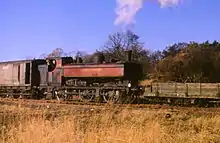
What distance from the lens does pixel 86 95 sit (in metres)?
27.1

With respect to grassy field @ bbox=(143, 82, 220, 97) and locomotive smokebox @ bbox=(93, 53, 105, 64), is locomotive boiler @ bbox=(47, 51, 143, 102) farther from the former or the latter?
grassy field @ bbox=(143, 82, 220, 97)

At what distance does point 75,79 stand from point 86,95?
1.83 m

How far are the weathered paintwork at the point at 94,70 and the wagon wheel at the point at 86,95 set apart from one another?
116 centimetres

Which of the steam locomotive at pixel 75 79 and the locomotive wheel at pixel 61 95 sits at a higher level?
the steam locomotive at pixel 75 79

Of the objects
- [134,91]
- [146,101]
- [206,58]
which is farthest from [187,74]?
[134,91]

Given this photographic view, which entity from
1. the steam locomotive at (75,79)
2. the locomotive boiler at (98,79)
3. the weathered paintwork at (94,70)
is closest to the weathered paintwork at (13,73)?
the steam locomotive at (75,79)

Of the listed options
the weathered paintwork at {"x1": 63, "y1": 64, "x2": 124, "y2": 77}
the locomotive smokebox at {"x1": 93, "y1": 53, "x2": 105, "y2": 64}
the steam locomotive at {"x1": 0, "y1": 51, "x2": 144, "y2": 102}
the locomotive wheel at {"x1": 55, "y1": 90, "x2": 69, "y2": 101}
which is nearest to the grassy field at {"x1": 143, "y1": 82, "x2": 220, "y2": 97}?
the steam locomotive at {"x1": 0, "y1": 51, "x2": 144, "y2": 102}

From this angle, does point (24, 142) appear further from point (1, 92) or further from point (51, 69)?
point (1, 92)

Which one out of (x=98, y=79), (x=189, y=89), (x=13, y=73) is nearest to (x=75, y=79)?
(x=98, y=79)

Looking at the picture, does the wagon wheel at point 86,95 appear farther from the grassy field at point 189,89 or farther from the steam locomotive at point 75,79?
the grassy field at point 189,89

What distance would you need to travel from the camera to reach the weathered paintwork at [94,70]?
83.9ft

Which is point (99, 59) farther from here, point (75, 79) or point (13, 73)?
point (13, 73)

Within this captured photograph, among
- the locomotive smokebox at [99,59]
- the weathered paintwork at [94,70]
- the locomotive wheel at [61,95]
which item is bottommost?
the locomotive wheel at [61,95]

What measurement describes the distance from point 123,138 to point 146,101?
1932cm
